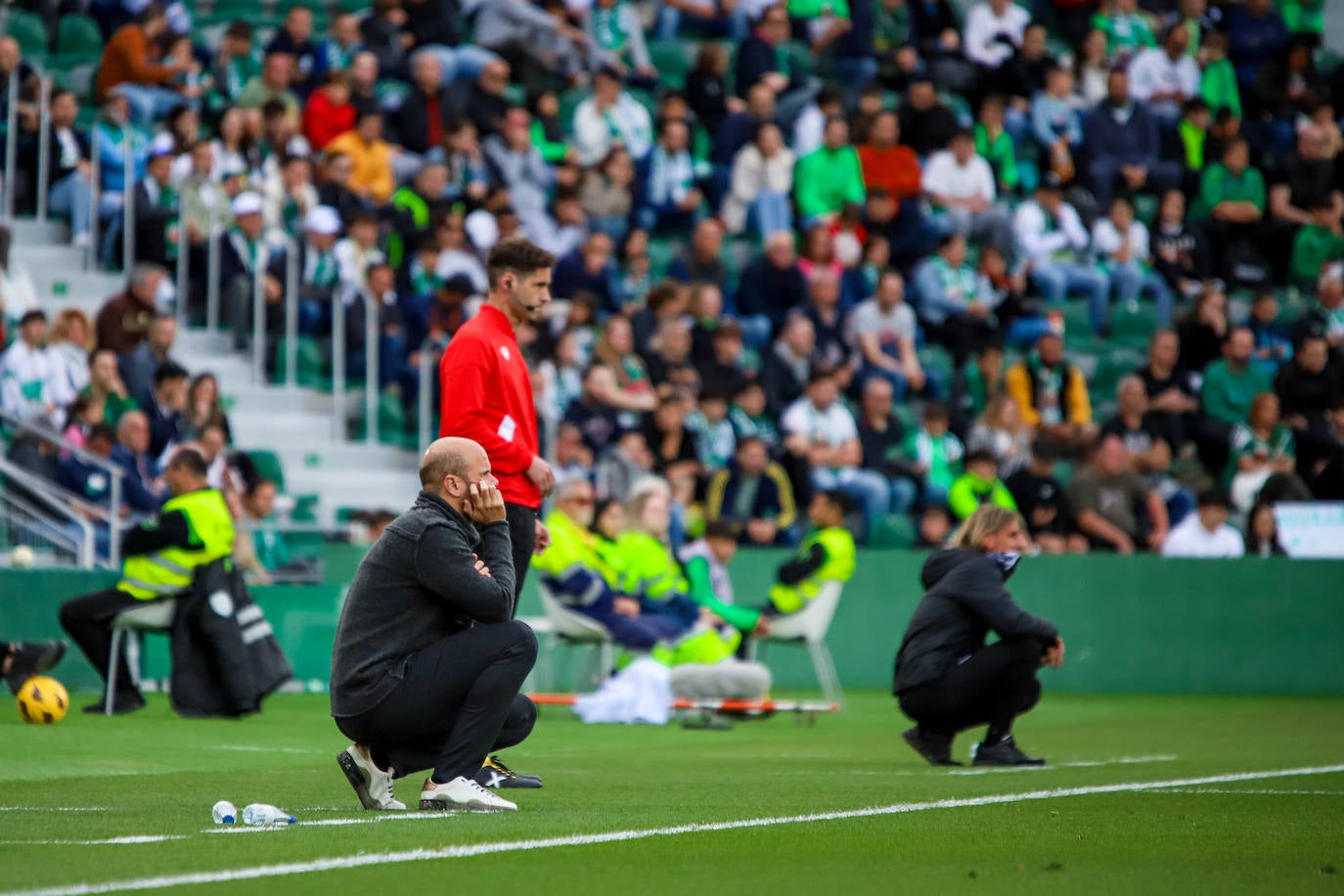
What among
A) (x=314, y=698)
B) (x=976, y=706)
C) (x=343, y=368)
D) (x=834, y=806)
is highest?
(x=834, y=806)

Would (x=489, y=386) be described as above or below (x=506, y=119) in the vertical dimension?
above

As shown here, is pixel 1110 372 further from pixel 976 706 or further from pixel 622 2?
pixel 976 706

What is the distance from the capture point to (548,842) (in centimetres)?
628

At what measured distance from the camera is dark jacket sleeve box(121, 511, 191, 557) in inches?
504

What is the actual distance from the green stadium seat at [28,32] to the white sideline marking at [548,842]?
1447cm

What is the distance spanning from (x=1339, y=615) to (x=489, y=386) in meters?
11.2

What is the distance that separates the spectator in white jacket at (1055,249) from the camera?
21938mm

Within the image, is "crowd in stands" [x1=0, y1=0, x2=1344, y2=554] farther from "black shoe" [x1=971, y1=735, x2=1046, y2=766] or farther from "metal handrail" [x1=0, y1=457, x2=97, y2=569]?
"black shoe" [x1=971, y1=735, x2=1046, y2=766]

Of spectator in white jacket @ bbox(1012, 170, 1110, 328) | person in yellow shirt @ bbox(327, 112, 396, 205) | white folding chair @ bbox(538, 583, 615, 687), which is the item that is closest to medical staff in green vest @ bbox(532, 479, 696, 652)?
white folding chair @ bbox(538, 583, 615, 687)

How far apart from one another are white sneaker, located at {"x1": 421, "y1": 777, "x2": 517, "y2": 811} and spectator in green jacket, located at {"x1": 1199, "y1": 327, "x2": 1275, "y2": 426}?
14.2 metres

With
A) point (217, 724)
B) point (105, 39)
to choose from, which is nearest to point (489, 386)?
point (217, 724)

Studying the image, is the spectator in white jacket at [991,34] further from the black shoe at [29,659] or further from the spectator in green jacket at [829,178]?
the black shoe at [29,659]

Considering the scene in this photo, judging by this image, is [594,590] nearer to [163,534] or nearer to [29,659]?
[163,534]

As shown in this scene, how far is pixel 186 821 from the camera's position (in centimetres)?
683
